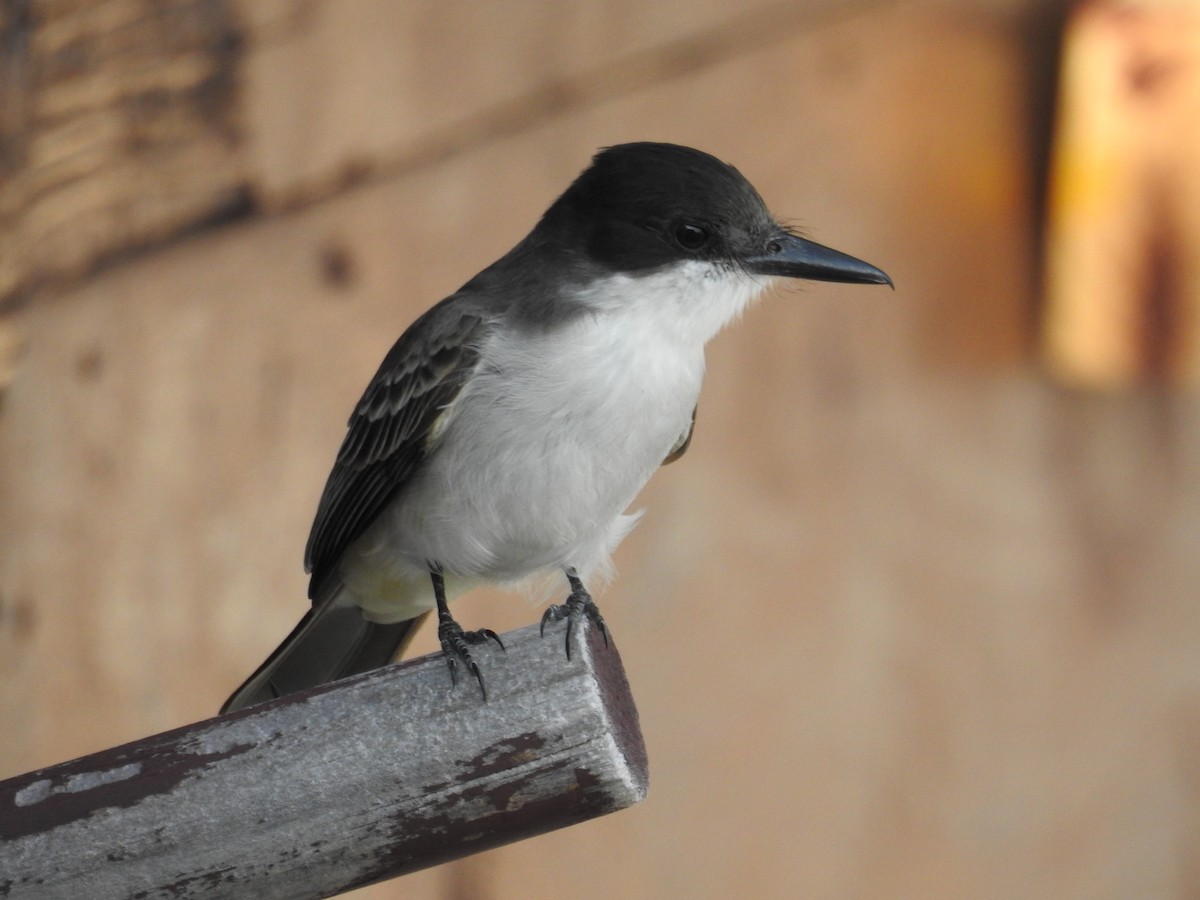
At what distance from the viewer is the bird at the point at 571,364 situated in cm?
273

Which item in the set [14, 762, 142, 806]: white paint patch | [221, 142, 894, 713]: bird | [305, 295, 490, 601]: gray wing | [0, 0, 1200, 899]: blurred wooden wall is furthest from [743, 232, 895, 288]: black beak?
[14, 762, 142, 806]: white paint patch

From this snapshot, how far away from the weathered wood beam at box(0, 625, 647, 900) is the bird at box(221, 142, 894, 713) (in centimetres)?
58

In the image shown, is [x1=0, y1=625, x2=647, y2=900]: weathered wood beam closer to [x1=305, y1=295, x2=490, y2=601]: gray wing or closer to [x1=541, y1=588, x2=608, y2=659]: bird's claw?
[x1=541, y1=588, x2=608, y2=659]: bird's claw

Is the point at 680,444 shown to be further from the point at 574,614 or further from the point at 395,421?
the point at 574,614

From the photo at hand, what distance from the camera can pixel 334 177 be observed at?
405cm

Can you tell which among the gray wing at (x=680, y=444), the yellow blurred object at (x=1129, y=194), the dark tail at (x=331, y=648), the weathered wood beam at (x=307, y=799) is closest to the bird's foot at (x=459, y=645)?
the weathered wood beam at (x=307, y=799)

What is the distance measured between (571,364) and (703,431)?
129cm

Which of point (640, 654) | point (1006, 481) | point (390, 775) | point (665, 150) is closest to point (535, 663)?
point (390, 775)

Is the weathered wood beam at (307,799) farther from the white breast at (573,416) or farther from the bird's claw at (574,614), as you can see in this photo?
the white breast at (573,416)

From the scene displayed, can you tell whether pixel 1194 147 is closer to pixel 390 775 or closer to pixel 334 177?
pixel 334 177

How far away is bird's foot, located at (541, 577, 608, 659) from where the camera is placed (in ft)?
7.13

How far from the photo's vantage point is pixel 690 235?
110 inches

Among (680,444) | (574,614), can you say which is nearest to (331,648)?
(680,444)

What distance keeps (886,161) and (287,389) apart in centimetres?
157
